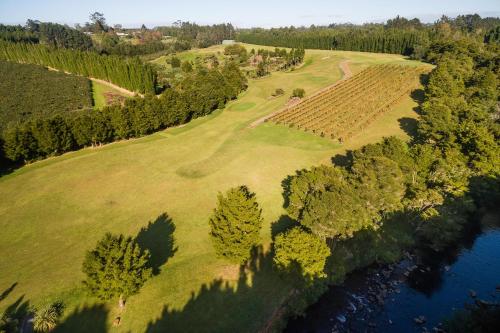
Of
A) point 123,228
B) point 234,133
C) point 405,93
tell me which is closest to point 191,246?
point 123,228

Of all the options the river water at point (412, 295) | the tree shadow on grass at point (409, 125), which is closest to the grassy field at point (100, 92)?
the tree shadow on grass at point (409, 125)

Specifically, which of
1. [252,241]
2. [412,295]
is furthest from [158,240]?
[412,295]

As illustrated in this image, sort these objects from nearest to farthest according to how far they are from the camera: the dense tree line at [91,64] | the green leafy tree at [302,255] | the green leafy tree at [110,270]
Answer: the green leafy tree at [110,270]
the green leafy tree at [302,255]
the dense tree line at [91,64]

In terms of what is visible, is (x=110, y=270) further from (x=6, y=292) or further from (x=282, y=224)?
(x=282, y=224)

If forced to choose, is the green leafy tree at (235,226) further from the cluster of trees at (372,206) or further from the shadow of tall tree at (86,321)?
the shadow of tall tree at (86,321)

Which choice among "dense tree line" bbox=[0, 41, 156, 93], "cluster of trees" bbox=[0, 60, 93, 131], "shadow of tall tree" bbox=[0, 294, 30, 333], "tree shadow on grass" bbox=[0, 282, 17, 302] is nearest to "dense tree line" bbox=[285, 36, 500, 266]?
"shadow of tall tree" bbox=[0, 294, 30, 333]

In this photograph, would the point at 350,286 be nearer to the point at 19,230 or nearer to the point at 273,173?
the point at 273,173
